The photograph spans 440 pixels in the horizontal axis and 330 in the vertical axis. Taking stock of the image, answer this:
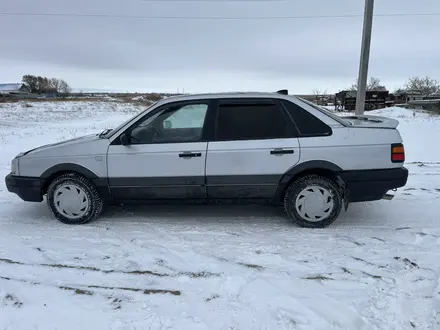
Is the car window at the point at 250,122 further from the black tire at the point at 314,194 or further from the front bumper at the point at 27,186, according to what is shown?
the front bumper at the point at 27,186

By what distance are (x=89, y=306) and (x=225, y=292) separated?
1.05 meters

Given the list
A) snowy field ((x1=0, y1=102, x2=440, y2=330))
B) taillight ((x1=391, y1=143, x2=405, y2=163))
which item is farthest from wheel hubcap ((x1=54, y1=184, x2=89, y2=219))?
taillight ((x1=391, y1=143, x2=405, y2=163))

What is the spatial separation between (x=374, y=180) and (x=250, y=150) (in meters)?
1.48

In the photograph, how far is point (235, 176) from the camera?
14.2 ft

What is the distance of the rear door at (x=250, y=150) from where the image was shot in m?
4.27

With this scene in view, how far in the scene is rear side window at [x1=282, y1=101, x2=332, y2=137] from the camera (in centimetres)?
429

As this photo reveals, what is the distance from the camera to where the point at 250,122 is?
4.36m

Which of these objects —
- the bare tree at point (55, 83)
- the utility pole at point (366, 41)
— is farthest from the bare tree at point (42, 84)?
the utility pole at point (366, 41)

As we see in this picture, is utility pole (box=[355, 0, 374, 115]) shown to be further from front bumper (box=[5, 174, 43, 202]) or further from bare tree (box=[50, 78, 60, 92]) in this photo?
bare tree (box=[50, 78, 60, 92])

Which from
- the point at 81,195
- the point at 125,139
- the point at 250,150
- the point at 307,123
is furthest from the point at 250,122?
the point at 81,195

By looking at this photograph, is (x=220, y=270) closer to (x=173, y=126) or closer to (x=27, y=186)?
(x=173, y=126)

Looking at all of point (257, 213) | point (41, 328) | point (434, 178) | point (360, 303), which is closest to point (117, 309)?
point (41, 328)

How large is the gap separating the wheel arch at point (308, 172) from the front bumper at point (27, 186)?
9.59 ft

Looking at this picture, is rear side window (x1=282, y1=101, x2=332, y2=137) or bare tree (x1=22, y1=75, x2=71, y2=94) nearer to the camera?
rear side window (x1=282, y1=101, x2=332, y2=137)
